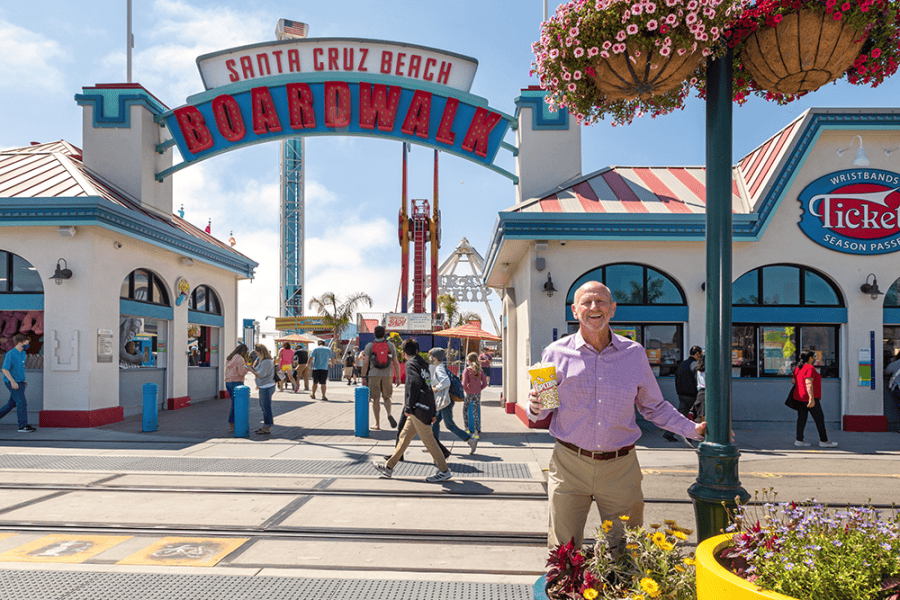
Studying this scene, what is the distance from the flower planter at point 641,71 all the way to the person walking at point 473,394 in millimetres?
7440

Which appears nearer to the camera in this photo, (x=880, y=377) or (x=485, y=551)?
(x=485, y=551)

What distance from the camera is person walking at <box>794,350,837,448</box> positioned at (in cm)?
1014

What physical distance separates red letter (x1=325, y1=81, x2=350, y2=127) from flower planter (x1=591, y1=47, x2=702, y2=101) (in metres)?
11.3

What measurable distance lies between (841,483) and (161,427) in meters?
11.5

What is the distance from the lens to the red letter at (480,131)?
555 inches

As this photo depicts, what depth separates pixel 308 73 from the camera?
13.9 meters

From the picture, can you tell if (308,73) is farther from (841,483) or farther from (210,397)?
(841,483)

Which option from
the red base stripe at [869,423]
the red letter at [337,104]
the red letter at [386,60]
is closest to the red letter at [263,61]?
the red letter at [337,104]

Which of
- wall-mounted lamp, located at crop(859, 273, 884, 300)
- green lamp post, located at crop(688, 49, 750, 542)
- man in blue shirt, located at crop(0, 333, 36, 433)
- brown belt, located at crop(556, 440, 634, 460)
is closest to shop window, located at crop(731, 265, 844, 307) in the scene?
wall-mounted lamp, located at crop(859, 273, 884, 300)

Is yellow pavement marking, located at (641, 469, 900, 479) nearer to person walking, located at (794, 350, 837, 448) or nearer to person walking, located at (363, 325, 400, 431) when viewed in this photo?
person walking, located at (794, 350, 837, 448)

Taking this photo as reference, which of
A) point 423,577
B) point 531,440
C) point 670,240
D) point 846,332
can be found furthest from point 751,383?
point 423,577

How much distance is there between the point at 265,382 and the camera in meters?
11.5

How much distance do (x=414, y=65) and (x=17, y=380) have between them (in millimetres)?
10083

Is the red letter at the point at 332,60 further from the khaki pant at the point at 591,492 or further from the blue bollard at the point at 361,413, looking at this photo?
the khaki pant at the point at 591,492
